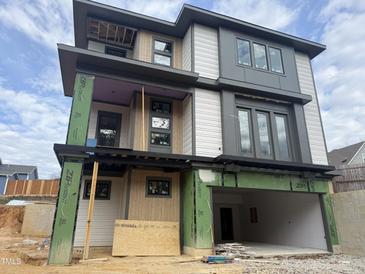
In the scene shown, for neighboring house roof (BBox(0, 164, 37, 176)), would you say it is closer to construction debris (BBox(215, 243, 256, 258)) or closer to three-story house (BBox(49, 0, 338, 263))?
three-story house (BBox(49, 0, 338, 263))

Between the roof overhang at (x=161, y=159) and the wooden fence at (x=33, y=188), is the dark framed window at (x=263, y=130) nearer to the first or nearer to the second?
the roof overhang at (x=161, y=159)

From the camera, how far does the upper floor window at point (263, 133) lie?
29.3ft

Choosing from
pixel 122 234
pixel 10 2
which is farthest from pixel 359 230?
pixel 10 2

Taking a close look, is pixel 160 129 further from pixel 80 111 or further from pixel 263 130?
pixel 263 130

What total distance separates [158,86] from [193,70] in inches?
57.7

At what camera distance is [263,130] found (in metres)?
9.37

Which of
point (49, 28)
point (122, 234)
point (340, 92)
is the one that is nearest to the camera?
point (122, 234)

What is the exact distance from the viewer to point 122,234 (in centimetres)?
714

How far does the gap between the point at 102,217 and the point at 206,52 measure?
7569mm

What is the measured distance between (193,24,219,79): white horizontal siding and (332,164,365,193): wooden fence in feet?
21.1

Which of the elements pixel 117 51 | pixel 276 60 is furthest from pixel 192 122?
pixel 117 51

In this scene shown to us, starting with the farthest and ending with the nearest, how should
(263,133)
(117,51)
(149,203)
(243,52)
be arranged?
(117,51) < (243,52) < (263,133) < (149,203)

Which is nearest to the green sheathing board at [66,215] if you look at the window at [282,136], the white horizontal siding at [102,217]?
the white horizontal siding at [102,217]

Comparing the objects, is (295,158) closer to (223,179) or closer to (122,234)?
(223,179)
